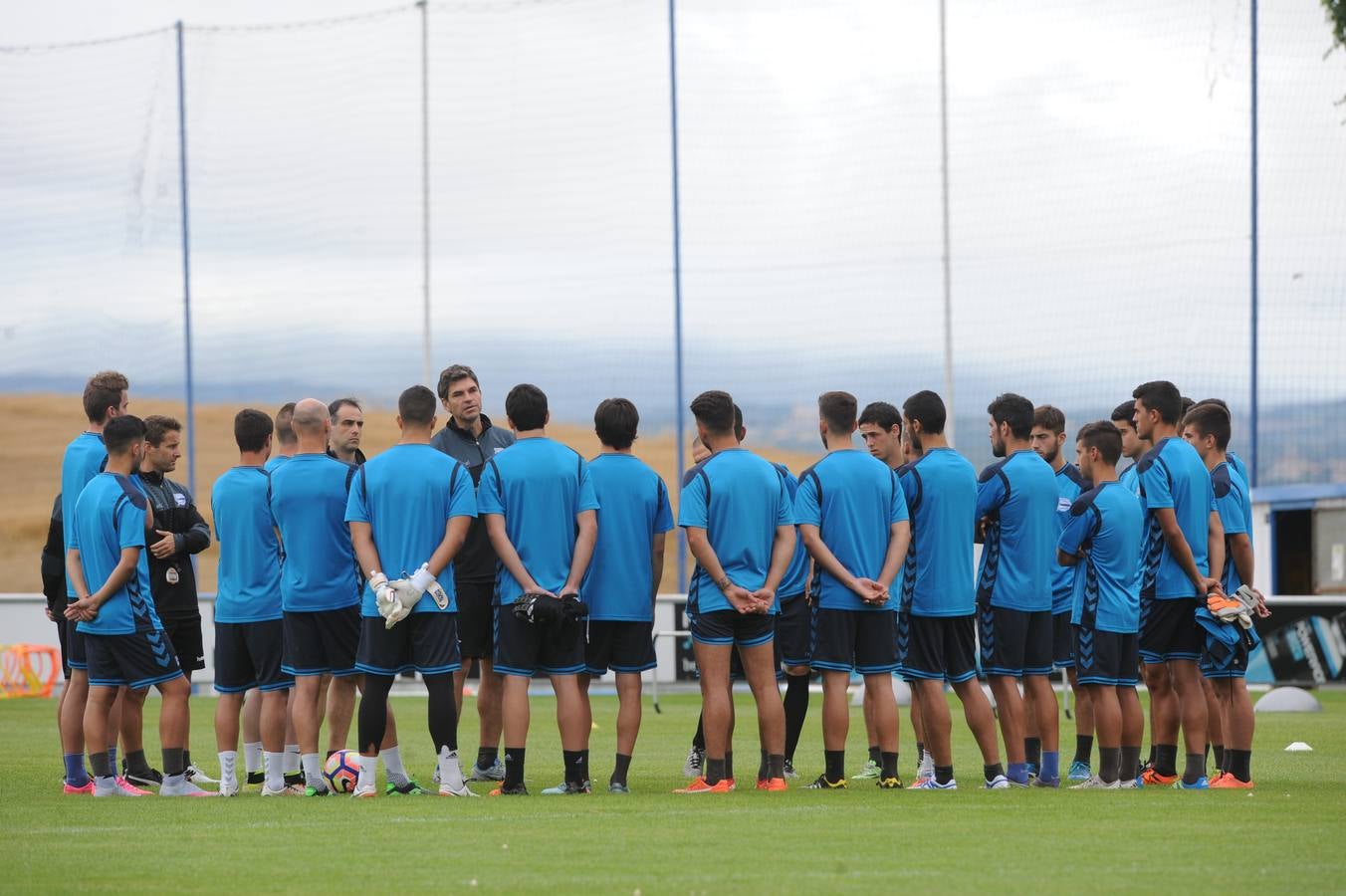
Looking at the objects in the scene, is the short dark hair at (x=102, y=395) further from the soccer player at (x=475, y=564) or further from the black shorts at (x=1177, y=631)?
the black shorts at (x=1177, y=631)

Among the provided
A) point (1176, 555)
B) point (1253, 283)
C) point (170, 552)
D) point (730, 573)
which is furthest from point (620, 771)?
point (1253, 283)

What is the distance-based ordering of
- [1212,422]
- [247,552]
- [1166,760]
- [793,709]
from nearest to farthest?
1. [247,552]
2. [1212,422]
3. [1166,760]
4. [793,709]

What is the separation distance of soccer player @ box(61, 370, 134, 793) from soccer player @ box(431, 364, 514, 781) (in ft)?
5.72

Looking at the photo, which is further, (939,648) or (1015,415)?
(1015,415)

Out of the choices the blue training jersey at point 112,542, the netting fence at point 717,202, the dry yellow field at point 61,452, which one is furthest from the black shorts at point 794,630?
the netting fence at point 717,202

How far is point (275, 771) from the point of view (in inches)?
356

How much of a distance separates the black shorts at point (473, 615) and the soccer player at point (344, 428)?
917 mm

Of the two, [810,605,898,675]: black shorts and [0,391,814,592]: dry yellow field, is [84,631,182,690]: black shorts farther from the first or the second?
[0,391,814,592]: dry yellow field

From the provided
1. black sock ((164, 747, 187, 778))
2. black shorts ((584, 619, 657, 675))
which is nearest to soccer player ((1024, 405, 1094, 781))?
black shorts ((584, 619, 657, 675))

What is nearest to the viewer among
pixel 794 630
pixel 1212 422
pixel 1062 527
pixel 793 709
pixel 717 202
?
pixel 1212 422

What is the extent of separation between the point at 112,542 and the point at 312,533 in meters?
1.06

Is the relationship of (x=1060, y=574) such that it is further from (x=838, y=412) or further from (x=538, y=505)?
(x=538, y=505)

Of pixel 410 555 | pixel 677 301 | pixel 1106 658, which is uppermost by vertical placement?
pixel 677 301

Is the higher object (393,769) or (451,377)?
(451,377)
